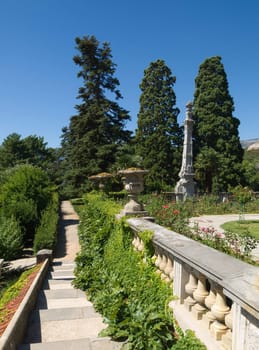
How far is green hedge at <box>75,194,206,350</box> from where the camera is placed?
243cm

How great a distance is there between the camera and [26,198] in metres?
12.3

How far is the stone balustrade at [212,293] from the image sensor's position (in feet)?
4.96

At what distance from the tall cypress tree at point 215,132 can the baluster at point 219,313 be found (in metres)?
23.2

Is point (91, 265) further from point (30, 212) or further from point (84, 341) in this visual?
point (30, 212)

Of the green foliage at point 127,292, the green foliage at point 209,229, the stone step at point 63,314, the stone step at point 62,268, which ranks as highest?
the green foliage at point 209,229

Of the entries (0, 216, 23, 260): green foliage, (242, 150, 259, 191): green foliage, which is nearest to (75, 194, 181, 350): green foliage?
(0, 216, 23, 260): green foliage

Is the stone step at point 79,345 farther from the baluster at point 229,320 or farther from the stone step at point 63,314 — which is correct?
the baluster at point 229,320

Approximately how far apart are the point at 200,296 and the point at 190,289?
0.17 metres

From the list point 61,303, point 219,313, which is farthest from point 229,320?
point 61,303

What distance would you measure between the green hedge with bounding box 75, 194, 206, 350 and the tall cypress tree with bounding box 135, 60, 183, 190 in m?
19.4

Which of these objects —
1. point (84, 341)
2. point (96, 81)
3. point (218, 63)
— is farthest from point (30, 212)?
point (218, 63)

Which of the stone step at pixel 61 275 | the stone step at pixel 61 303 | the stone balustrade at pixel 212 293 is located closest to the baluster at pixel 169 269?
the stone balustrade at pixel 212 293

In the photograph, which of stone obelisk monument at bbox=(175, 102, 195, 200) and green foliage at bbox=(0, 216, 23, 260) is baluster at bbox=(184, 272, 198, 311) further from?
stone obelisk monument at bbox=(175, 102, 195, 200)

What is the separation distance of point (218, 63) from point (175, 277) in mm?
27930
